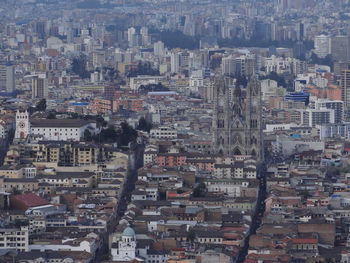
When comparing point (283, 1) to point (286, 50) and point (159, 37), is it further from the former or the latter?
point (286, 50)

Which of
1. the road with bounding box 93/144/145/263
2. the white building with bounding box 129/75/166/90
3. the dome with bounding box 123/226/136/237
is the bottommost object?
the white building with bounding box 129/75/166/90

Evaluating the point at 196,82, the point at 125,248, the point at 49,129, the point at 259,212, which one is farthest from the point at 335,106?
the point at 125,248

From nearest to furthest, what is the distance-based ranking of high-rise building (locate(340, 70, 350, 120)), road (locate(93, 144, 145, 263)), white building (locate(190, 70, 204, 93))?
road (locate(93, 144, 145, 263)) → high-rise building (locate(340, 70, 350, 120)) → white building (locate(190, 70, 204, 93))

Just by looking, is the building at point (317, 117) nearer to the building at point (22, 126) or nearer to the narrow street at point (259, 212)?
the narrow street at point (259, 212)

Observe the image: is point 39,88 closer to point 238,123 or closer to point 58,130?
point 58,130

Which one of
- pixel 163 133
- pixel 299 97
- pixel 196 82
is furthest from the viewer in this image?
pixel 196 82

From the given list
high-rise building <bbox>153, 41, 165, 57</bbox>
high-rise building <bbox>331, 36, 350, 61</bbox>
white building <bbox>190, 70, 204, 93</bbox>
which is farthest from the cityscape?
high-rise building <bbox>153, 41, 165, 57</bbox>

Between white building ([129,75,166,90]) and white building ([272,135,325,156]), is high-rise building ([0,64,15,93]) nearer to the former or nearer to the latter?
white building ([129,75,166,90])
